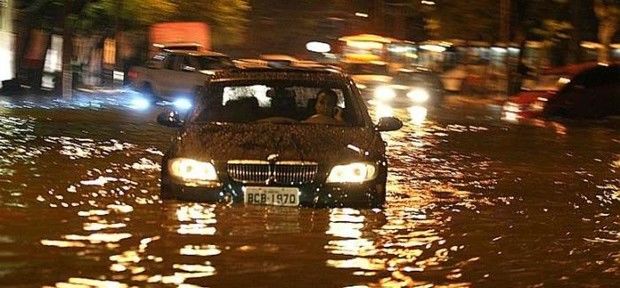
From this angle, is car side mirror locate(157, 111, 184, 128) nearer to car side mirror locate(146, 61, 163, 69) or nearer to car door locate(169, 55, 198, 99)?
car door locate(169, 55, 198, 99)

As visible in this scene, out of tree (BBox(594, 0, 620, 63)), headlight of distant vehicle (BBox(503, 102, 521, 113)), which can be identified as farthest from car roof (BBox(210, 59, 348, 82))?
tree (BBox(594, 0, 620, 63))

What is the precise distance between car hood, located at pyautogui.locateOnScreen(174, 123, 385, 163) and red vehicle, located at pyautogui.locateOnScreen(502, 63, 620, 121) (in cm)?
1769

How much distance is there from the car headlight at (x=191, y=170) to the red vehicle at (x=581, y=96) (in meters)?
18.9

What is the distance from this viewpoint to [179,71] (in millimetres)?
29391

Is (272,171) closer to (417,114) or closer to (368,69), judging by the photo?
(417,114)

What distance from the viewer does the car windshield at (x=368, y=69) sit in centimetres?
4250

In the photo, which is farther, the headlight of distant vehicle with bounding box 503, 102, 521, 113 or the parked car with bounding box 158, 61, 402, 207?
the headlight of distant vehicle with bounding box 503, 102, 521, 113

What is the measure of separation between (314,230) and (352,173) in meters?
0.59

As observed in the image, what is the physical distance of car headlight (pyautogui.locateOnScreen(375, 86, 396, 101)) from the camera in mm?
38125

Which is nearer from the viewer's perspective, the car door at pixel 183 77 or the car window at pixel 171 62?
the car door at pixel 183 77

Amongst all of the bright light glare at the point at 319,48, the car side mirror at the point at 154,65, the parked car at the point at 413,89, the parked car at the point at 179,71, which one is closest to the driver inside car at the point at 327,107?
the parked car at the point at 179,71

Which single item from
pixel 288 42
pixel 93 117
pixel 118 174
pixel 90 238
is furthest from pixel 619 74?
pixel 288 42

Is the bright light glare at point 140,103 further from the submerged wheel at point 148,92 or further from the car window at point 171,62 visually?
the car window at point 171,62

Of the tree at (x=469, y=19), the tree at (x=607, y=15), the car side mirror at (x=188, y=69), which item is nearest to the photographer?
the car side mirror at (x=188, y=69)
